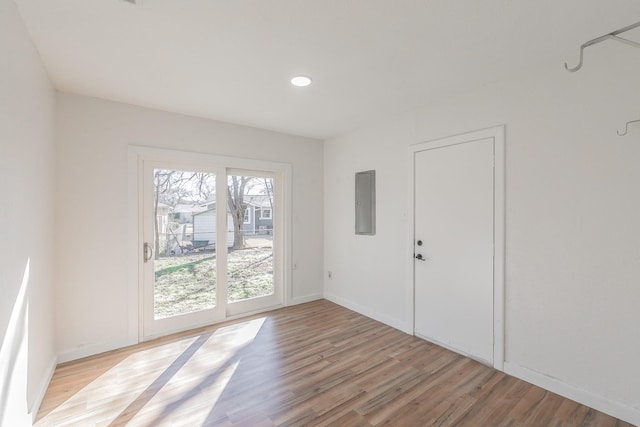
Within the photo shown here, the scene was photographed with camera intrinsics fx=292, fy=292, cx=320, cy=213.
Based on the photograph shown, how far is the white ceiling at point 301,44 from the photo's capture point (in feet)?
5.44

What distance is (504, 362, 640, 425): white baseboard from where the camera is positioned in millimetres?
1915

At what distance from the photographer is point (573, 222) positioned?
2.15 meters

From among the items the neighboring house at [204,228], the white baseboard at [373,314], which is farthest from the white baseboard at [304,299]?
the neighboring house at [204,228]

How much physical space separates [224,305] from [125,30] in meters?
2.98

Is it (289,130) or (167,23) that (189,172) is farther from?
(167,23)

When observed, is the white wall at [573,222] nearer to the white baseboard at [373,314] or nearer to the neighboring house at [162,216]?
the white baseboard at [373,314]

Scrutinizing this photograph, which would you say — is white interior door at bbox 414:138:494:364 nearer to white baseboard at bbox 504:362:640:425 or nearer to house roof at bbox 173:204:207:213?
white baseboard at bbox 504:362:640:425

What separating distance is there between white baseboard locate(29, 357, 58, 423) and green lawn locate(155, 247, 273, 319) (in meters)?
0.90

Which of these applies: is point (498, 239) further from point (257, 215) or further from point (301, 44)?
point (257, 215)

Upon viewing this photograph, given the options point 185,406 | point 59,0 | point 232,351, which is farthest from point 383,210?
point 59,0

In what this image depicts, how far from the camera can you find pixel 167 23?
178 cm

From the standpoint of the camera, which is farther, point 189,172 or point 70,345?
point 189,172

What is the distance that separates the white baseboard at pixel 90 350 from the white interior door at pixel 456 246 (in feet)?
10.3

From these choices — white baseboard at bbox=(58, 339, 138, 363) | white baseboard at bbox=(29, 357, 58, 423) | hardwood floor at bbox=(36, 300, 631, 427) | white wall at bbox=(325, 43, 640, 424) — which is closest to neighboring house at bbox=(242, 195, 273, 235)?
hardwood floor at bbox=(36, 300, 631, 427)
